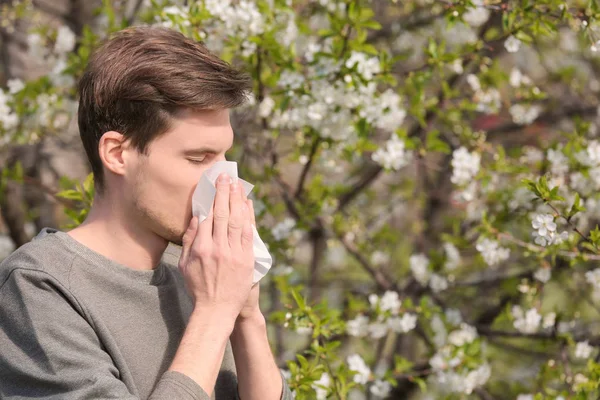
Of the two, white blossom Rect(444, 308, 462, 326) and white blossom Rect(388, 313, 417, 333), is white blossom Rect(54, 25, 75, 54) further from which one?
white blossom Rect(444, 308, 462, 326)

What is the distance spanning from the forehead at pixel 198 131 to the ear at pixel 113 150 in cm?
11

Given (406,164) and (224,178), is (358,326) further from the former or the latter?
(224,178)

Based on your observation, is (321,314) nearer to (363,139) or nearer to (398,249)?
(363,139)

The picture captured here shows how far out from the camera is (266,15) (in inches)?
116

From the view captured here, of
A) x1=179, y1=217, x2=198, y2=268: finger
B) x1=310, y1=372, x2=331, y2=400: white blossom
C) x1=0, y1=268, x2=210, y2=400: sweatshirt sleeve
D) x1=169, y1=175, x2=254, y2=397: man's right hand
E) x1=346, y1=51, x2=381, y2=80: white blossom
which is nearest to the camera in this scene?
x1=0, y1=268, x2=210, y2=400: sweatshirt sleeve

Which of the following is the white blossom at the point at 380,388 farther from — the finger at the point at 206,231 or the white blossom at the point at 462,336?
the finger at the point at 206,231

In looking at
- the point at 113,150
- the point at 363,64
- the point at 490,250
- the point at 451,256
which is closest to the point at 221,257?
the point at 113,150

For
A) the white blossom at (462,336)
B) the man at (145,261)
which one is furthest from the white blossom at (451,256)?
the man at (145,261)

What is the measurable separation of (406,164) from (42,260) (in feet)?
7.24

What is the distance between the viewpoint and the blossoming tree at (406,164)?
270 cm

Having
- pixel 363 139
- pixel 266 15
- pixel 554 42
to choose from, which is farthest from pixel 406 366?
pixel 554 42

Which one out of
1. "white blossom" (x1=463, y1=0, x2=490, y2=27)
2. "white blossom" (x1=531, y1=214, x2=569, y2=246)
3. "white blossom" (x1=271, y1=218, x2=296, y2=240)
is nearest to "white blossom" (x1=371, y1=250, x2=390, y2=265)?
"white blossom" (x1=271, y1=218, x2=296, y2=240)

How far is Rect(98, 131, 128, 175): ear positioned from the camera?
1.81 m

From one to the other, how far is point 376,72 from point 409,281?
4.48 ft
